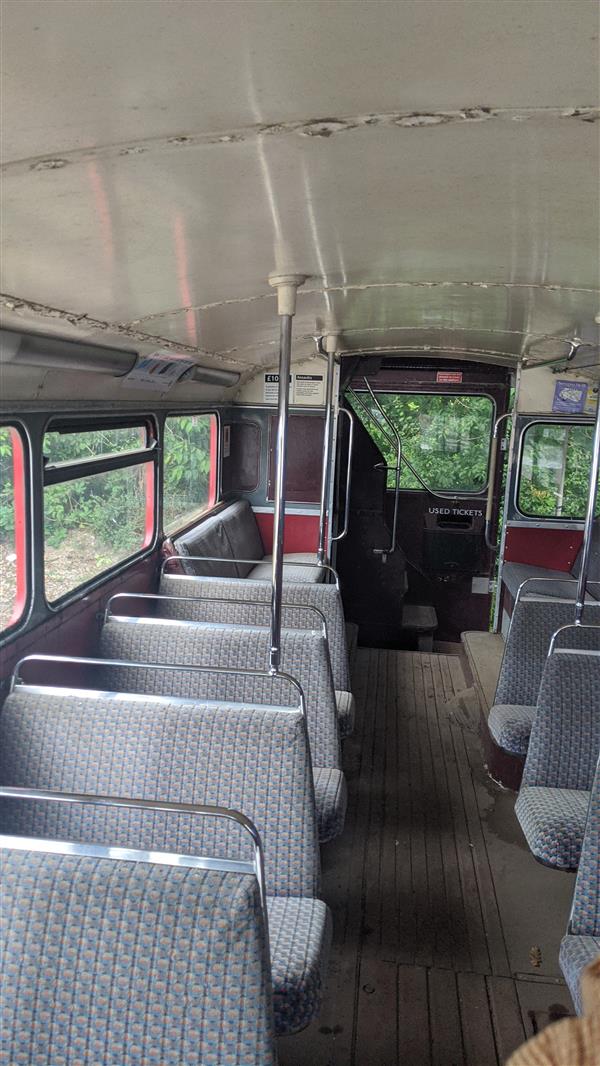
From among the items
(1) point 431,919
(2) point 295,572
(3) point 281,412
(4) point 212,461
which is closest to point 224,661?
(3) point 281,412

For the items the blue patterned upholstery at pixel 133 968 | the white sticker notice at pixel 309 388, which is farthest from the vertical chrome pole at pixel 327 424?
the blue patterned upholstery at pixel 133 968

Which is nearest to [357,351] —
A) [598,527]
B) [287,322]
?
[598,527]

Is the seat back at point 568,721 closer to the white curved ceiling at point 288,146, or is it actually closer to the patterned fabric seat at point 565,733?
the patterned fabric seat at point 565,733

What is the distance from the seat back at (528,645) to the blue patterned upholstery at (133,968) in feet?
8.19

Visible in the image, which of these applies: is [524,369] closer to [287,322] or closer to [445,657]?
[445,657]

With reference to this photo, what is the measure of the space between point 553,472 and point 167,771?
5.13 meters

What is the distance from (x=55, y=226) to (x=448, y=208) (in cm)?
83

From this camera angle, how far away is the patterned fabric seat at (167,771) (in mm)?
2273

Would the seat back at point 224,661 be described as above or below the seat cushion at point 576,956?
above

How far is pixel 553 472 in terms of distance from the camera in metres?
6.67

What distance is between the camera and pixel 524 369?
6426 millimetres

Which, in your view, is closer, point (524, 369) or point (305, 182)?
point (305, 182)

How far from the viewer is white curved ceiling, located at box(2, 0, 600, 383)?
89 cm

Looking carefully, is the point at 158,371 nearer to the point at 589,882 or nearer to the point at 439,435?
the point at 589,882
